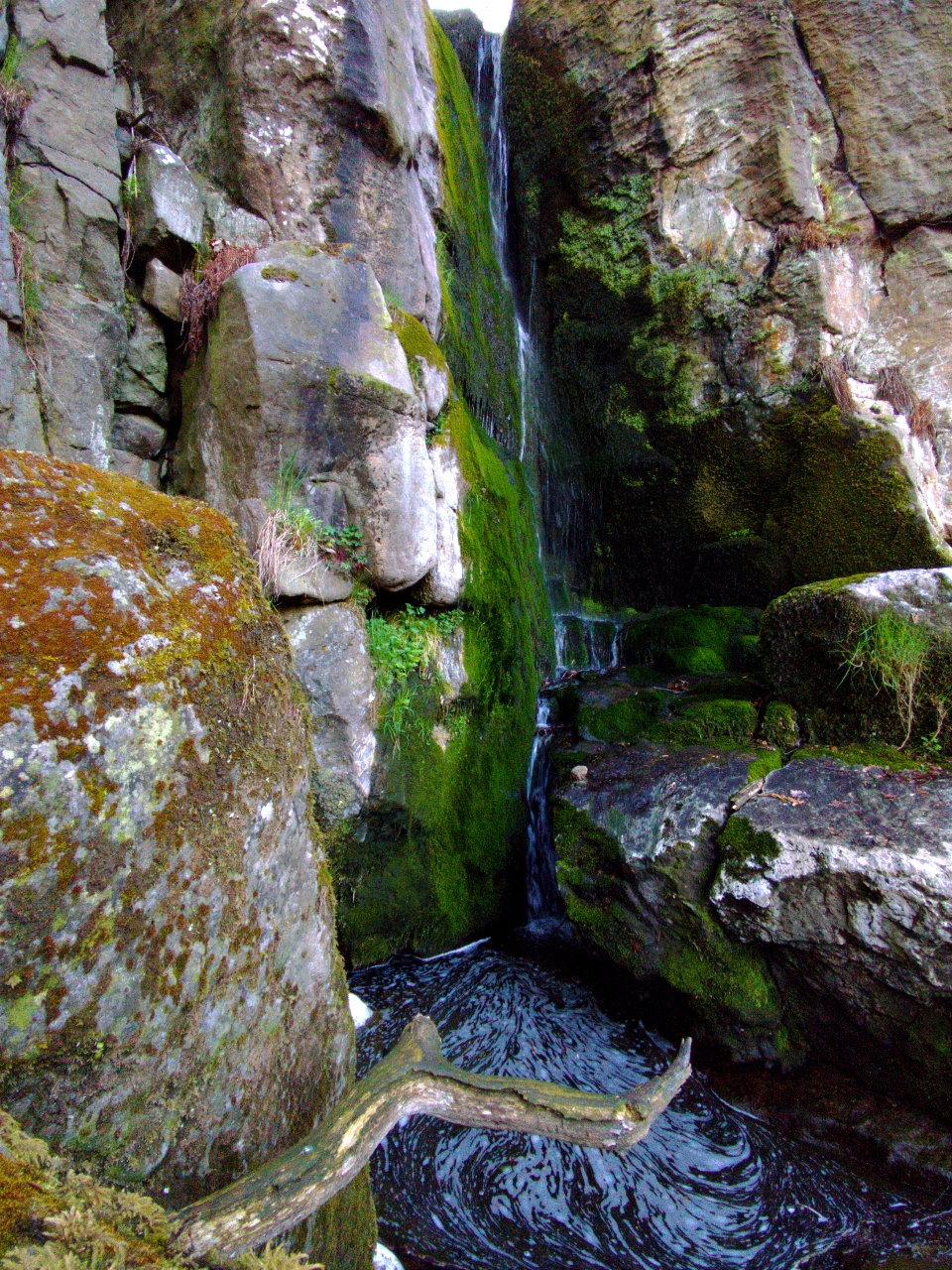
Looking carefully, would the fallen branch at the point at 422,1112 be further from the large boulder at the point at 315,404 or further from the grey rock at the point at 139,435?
the grey rock at the point at 139,435

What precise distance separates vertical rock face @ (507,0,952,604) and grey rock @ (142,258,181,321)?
18.7ft

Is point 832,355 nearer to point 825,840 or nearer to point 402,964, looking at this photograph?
point 825,840

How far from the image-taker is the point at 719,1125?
3.66m

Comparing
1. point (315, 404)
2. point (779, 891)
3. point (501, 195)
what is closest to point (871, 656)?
point (779, 891)

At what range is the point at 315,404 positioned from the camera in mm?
4250

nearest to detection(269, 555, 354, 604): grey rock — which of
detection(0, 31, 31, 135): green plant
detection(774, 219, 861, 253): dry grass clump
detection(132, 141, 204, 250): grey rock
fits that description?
detection(132, 141, 204, 250): grey rock

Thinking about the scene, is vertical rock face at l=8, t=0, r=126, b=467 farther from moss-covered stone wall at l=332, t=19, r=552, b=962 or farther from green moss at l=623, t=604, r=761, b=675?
green moss at l=623, t=604, r=761, b=675

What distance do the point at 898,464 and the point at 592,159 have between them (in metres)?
5.32

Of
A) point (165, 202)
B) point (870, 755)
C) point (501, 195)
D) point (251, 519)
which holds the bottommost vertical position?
point (870, 755)

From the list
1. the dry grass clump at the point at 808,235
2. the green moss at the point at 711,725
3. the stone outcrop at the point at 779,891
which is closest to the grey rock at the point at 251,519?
the stone outcrop at the point at 779,891

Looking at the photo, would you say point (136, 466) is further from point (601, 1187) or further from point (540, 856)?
point (601, 1187)

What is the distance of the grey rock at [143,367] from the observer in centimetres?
443

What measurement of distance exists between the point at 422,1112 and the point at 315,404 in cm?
381

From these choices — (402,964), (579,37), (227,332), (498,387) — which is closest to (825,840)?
(402,964)
